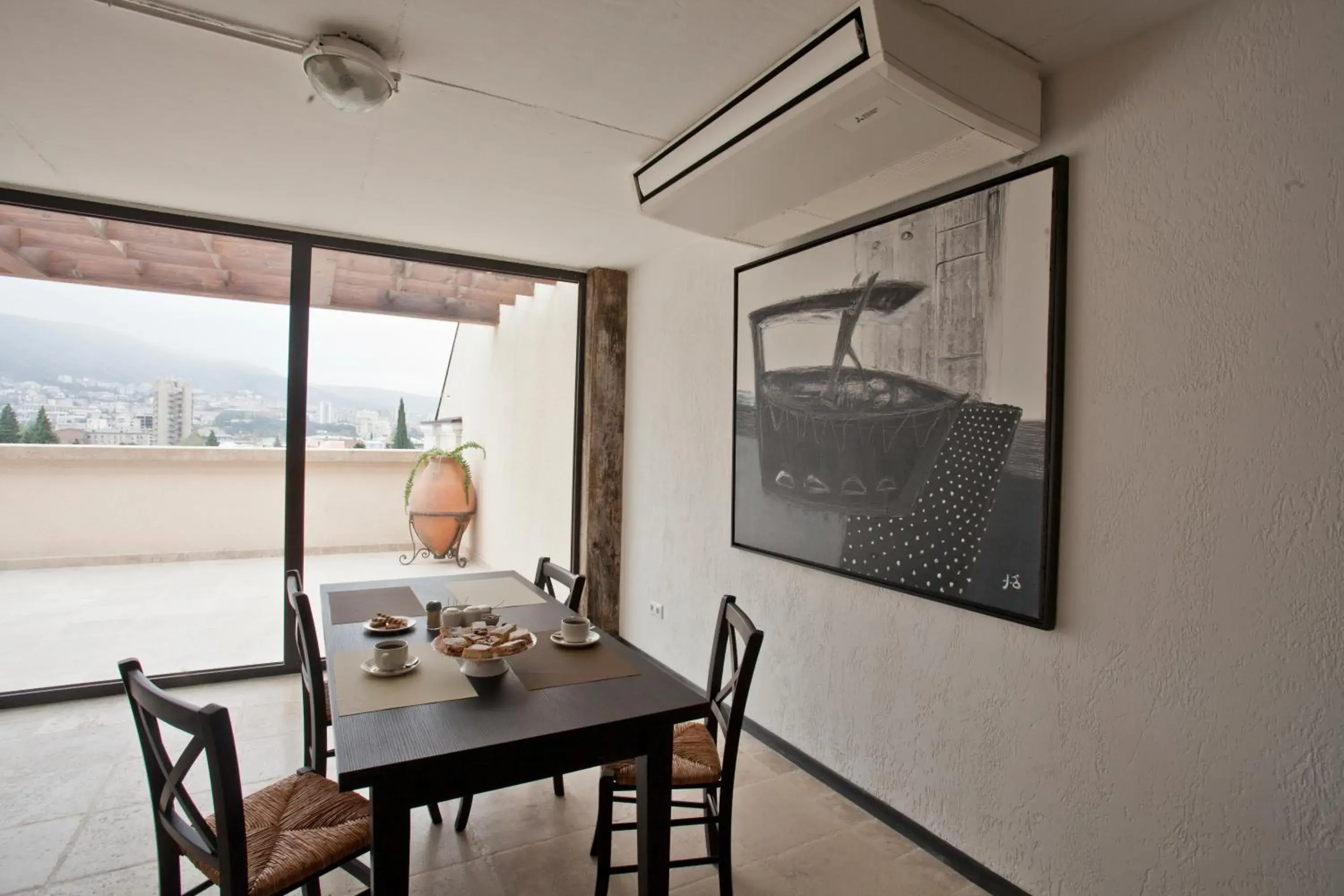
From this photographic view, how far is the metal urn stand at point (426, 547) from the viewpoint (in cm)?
557

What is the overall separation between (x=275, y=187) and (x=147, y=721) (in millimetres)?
2298

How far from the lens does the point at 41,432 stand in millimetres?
3309

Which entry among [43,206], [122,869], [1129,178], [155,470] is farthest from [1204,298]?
[155,470]

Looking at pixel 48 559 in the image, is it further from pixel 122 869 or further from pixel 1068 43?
pixel 1068 43

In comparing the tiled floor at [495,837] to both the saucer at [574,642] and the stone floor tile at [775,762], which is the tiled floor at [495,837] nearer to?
the stone floor tile at [775,762]

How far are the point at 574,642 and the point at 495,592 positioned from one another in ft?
2.47

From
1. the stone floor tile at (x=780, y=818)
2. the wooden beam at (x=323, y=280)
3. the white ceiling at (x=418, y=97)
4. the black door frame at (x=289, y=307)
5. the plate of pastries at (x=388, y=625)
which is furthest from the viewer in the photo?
the wooden beam at (x=323, y=280)

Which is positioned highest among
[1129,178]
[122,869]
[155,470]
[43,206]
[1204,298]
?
[43,206]

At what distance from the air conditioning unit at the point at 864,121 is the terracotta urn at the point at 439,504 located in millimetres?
4080

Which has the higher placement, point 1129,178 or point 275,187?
point 275,187

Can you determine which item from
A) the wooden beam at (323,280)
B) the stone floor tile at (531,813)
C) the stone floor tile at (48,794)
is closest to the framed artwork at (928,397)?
the stone floor tile at (531,813)

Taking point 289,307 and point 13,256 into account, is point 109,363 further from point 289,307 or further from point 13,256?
point 289,307

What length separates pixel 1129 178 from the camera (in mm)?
1617

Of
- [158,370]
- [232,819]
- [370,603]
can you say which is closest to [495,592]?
[370,603]
